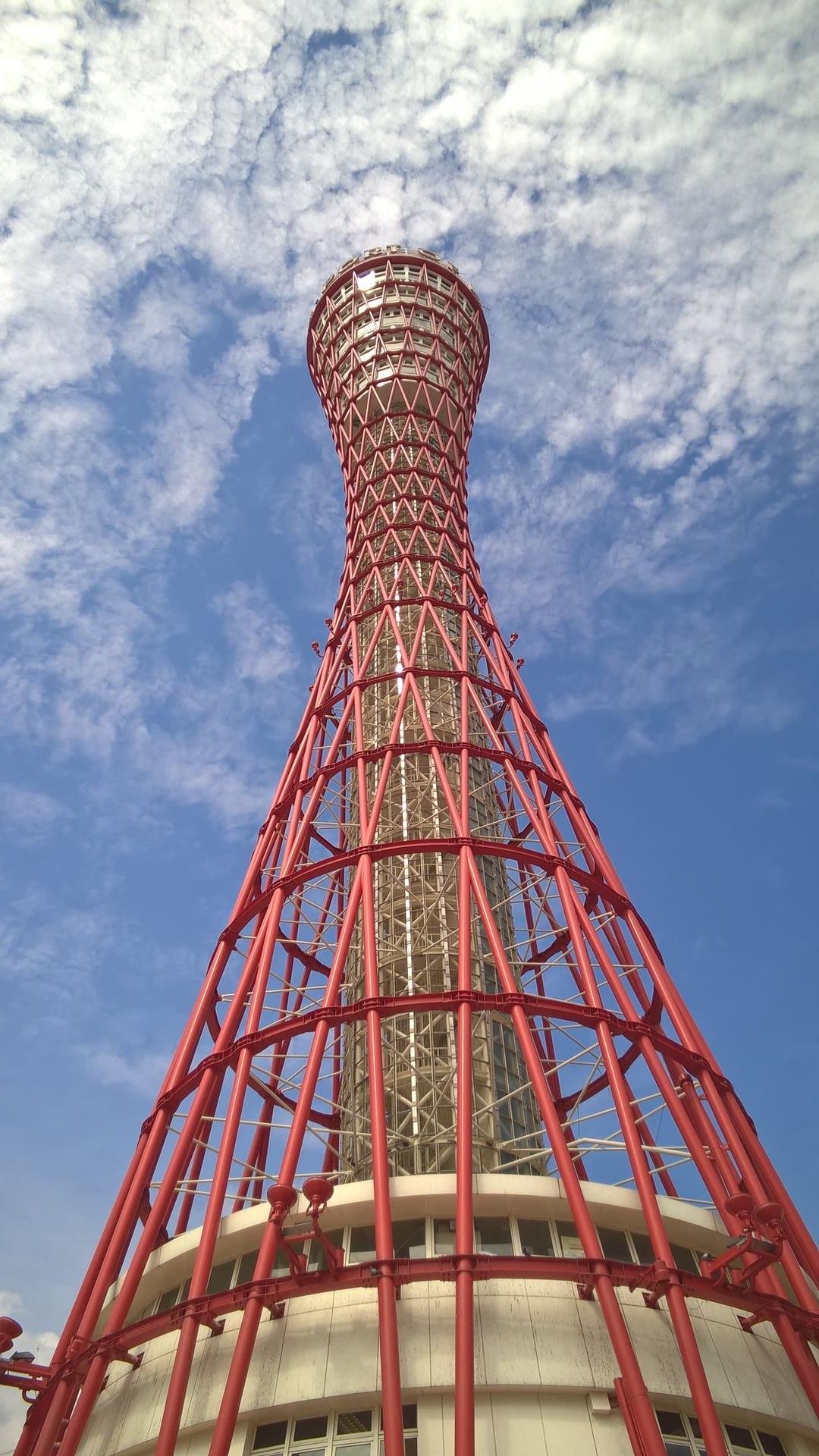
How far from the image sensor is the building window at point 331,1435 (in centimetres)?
1508

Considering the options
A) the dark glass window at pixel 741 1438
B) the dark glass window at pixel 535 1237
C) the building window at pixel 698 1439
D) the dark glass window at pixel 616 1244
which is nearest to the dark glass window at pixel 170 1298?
the dark glass window at pixel 535 1237

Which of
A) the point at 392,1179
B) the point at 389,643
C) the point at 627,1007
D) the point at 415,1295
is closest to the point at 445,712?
the point at 389,643

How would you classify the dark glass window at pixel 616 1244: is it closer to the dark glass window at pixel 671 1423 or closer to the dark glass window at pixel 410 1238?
the dark glass window at pixel 671 1423

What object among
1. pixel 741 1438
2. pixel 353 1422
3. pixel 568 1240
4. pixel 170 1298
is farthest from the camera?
pixel 170 1298

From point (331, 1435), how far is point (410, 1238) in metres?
3.63

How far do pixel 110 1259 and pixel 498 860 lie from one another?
663 inches

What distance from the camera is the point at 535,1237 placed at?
1848 cm

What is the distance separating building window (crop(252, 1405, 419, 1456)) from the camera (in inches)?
594

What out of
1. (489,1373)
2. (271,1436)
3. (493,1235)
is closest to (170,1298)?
(271,1436)

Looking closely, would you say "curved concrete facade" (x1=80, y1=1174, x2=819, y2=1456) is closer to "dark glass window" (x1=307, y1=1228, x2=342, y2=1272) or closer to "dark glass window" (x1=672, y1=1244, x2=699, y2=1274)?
"dark glass window" (x1=307, y1=1228, x2=342, y2=1272)

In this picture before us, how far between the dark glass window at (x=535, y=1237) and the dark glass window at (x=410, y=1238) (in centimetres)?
180

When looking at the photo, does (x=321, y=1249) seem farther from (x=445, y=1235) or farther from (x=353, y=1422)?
(x=353, y=1422)

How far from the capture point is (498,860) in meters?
32.2

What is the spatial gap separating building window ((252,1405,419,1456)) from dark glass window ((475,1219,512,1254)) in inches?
138
